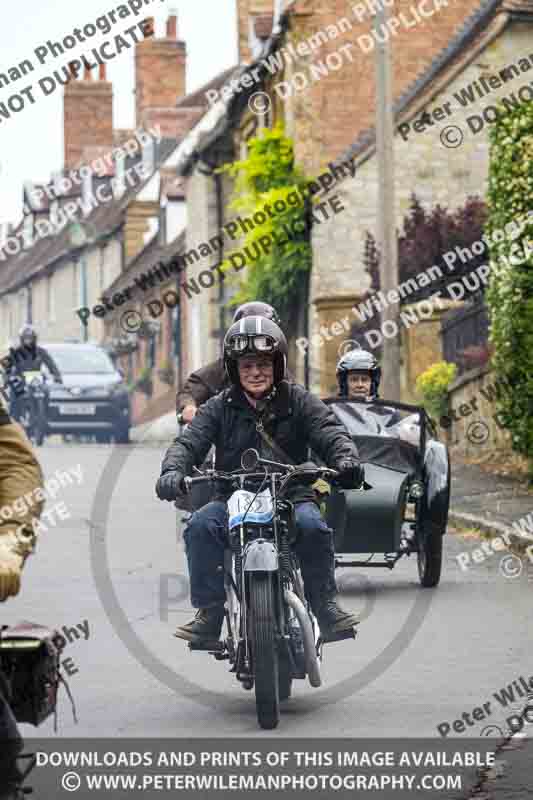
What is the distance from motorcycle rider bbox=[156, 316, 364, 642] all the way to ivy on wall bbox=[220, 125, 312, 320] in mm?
25327

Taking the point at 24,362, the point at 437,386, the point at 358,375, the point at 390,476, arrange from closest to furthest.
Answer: the point at 390,476 → the point at 358,375 → the point at 437,386 → the point at 24,362

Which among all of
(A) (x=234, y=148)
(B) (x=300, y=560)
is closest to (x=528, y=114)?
(B) (x=300, y=560)

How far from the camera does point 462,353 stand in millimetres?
23484

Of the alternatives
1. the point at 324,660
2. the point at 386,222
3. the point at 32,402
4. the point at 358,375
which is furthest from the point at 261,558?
the point at 32,402

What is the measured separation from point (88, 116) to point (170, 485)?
67.7m

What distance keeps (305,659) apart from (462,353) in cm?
1645

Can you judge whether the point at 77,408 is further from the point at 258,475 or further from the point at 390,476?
the point at 258,475

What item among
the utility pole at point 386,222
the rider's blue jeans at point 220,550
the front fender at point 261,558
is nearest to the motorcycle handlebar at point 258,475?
the rider's blue jeans at point 220,550

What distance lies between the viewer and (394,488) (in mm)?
11430

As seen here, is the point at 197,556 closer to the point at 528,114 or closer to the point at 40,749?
the point at 40,749

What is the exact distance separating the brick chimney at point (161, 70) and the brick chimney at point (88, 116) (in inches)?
295

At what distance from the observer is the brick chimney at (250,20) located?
1612 inches

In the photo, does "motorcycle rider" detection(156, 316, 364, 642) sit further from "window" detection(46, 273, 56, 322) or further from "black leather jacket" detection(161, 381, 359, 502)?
"window" detection(46, 273, 56, 322)

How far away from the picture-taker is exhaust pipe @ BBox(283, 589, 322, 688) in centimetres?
720
